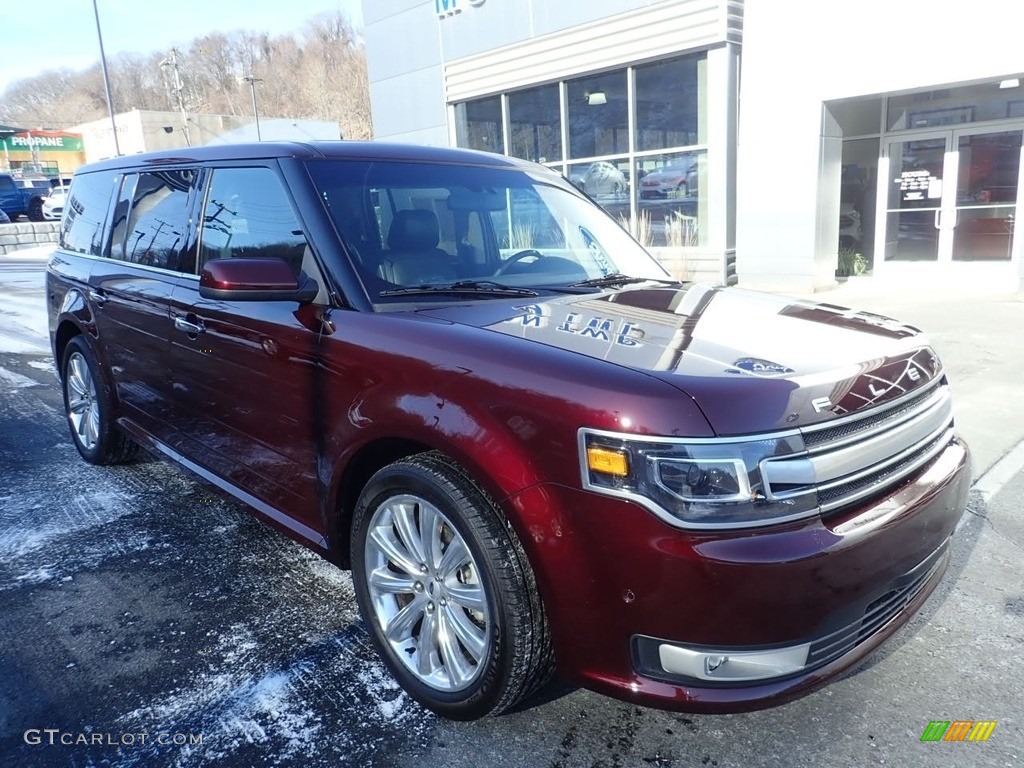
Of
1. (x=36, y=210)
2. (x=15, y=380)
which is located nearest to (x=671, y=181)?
(x=15, y=380)

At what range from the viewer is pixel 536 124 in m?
15.9

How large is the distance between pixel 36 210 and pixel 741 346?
39.9 meters

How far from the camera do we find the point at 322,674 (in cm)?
285

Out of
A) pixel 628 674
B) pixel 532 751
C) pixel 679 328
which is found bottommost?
pixel 532 751

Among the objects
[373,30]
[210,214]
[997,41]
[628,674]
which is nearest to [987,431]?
[628,674]

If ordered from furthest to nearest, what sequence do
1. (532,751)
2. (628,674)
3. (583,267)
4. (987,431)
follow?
(987,431)
(583,267)
(532,751)
(628,674)

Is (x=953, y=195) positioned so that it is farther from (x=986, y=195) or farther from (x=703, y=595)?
(x=703, y=595)

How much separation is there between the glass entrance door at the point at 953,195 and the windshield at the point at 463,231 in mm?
10668

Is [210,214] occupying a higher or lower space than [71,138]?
lower

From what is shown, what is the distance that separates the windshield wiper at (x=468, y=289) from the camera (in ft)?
A: 9.67

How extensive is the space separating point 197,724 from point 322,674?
1.44 ft

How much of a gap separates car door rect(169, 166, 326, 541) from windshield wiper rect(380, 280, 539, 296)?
318mm

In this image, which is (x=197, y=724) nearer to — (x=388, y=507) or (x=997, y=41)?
(x=388, y=507)

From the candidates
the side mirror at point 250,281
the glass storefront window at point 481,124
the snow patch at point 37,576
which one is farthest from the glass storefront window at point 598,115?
the snow patch at point 37,576
